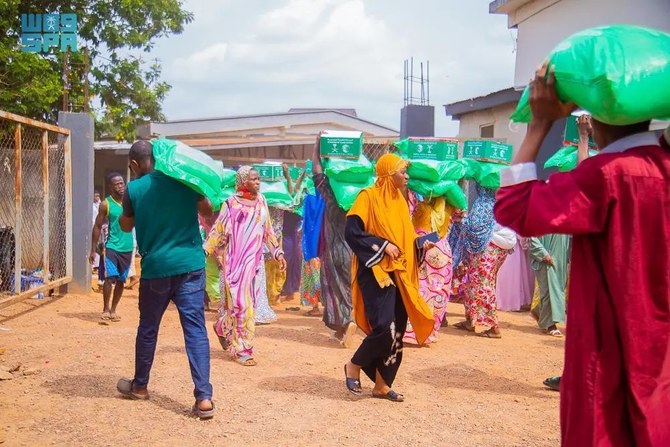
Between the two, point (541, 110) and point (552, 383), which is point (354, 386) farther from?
point (541, 110)

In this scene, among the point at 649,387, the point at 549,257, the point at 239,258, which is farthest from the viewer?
the point at 549,257

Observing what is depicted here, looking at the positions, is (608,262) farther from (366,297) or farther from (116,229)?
(116,229)

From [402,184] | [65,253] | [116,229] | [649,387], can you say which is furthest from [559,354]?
[65,253]

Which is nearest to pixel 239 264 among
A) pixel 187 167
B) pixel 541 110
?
pixel 187 167

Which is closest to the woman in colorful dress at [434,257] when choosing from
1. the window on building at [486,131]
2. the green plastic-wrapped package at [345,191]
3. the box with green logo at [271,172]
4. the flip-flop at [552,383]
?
the green plastic-wrapped package at [345,191]

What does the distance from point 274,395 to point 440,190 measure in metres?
3.40

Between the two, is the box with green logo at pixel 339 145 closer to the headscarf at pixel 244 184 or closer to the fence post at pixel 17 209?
the headscarf at pixel 244 184

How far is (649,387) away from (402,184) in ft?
12.7

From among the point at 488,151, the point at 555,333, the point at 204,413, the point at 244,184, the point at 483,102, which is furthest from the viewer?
the point at 483,102

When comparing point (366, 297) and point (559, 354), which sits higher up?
point (366, 297)

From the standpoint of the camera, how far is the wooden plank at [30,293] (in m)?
8.84

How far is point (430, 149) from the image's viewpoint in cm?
952

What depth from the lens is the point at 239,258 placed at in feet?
24.3

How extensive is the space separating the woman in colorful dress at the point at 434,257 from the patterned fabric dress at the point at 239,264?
6.45ft
